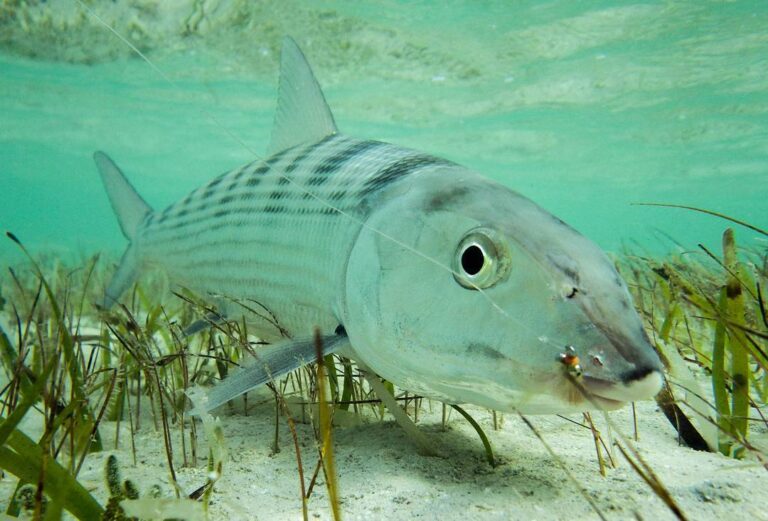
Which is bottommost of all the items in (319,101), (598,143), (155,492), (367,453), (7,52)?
(367,453)

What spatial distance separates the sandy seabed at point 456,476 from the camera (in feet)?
5.49

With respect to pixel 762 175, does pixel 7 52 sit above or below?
above

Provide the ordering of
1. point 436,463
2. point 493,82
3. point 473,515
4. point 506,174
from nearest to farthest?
point 473,515 → point 436,463 → point 493,82 → point 506,174

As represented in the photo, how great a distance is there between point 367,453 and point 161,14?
17129 mm

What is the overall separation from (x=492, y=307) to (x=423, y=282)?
12.4 inches

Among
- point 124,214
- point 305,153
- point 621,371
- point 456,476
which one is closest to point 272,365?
point 456,476

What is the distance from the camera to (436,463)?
85.6 inches

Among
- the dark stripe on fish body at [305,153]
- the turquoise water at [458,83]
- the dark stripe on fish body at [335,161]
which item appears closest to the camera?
the dark stripe on fish body at [335,161]

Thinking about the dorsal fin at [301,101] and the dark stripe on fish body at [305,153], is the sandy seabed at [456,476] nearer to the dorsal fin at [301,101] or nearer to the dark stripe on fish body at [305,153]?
the dark stripe on fish body at [305,153]

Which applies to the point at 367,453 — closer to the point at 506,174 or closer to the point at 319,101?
the point at 319,101

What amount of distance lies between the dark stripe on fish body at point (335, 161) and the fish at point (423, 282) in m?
0.01

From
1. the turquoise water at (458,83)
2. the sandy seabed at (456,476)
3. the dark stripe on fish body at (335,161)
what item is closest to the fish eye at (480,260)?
the sandy seabed at (456,476)

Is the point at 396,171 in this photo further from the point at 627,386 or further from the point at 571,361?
the point at 627,386

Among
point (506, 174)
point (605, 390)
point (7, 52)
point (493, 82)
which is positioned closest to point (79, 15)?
point (7, 52)
